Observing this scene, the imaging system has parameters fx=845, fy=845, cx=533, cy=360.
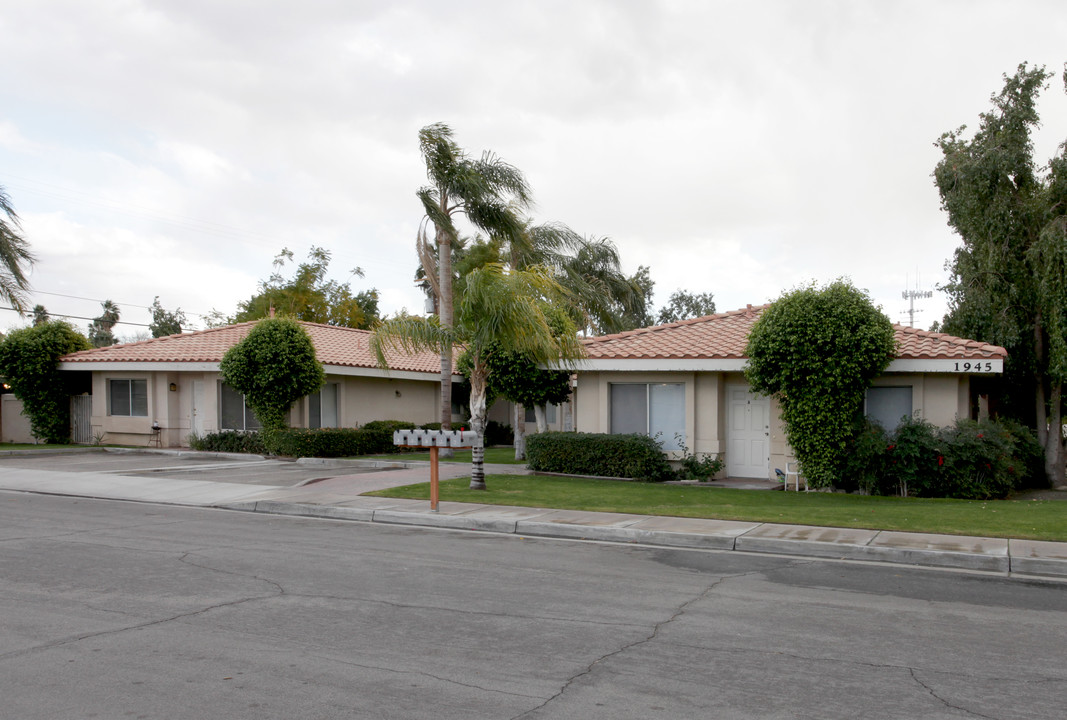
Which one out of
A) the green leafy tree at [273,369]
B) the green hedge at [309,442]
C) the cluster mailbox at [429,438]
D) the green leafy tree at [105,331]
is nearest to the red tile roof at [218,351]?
the green leafy tree at [273,369]

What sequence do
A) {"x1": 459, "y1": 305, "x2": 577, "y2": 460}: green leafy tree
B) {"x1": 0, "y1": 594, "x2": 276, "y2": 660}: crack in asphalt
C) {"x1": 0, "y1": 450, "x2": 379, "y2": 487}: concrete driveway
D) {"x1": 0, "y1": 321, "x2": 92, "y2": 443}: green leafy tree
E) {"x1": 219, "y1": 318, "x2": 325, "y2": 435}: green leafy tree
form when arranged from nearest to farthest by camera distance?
{"x1": 0, "y1": 594, "x2": 276, "y2": 660}: crack in asphalt
{"x1": 0, "y1": 450, "x2": 379, "y2": 487}: concrete driveway
{"x1": 459, "y1": 305, "x2": 577, "y2": 460}: green leafy tree
{"x1": 219, "y1": 318, "x2": 325, "y2": 435}: green leafy tree
{"x1": 0, "y1": 321, "x2": 92, "y2": 443}: green leafy tree

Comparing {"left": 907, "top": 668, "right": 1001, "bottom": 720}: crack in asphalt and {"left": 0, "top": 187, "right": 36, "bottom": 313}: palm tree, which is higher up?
{"left": 0, "top": 187, "right": 36, "bottom": 313}: palm tree

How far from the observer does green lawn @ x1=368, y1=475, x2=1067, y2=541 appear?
11.5 metres

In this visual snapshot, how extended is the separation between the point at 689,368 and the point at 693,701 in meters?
13.5

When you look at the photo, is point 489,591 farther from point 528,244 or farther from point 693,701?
point 528,244

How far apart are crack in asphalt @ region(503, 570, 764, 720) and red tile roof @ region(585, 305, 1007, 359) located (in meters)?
9.34

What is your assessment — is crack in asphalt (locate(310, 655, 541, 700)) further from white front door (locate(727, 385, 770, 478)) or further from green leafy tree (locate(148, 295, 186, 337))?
green leafy tree (locate(148, 295, 186, 337))

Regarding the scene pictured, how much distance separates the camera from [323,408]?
27.2 m

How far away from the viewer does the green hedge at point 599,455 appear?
723 inches

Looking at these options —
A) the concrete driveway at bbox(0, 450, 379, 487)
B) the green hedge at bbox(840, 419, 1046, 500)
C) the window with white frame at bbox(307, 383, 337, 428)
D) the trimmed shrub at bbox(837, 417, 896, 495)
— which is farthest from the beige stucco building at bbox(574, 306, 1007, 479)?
the window with white frame at bbox(307, 383, 337, 428)

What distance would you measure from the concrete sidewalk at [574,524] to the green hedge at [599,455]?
128 inches

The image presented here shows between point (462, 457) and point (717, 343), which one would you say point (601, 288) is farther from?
point (717, 343)

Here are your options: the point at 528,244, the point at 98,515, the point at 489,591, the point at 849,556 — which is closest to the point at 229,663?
the point at 489,591

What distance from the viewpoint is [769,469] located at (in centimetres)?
1859
